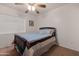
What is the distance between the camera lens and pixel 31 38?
0.95 metres

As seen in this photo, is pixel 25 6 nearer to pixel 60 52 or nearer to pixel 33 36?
pixel 33 36

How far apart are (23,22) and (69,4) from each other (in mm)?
469

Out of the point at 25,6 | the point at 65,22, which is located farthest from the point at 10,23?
the point at 65,22

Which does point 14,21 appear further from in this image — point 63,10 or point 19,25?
point 63,10

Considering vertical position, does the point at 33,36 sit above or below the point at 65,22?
below

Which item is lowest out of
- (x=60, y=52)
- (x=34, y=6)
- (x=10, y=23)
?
(x=60, y=52)

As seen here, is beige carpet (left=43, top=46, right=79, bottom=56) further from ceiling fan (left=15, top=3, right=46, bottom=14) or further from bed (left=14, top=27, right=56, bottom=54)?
ceiling fan (left=15, top=3, right=46, bottom=14)

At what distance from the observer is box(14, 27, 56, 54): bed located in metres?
0.94

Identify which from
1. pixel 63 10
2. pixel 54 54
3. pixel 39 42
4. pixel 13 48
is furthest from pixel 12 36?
pixel 63 10

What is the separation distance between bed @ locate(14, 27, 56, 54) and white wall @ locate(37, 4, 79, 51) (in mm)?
60

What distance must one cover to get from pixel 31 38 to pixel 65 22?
1.19 feet

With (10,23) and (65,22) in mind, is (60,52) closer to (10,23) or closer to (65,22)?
(65,22)

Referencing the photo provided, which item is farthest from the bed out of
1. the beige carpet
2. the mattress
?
the beige carpet

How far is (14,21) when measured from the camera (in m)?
0.99
